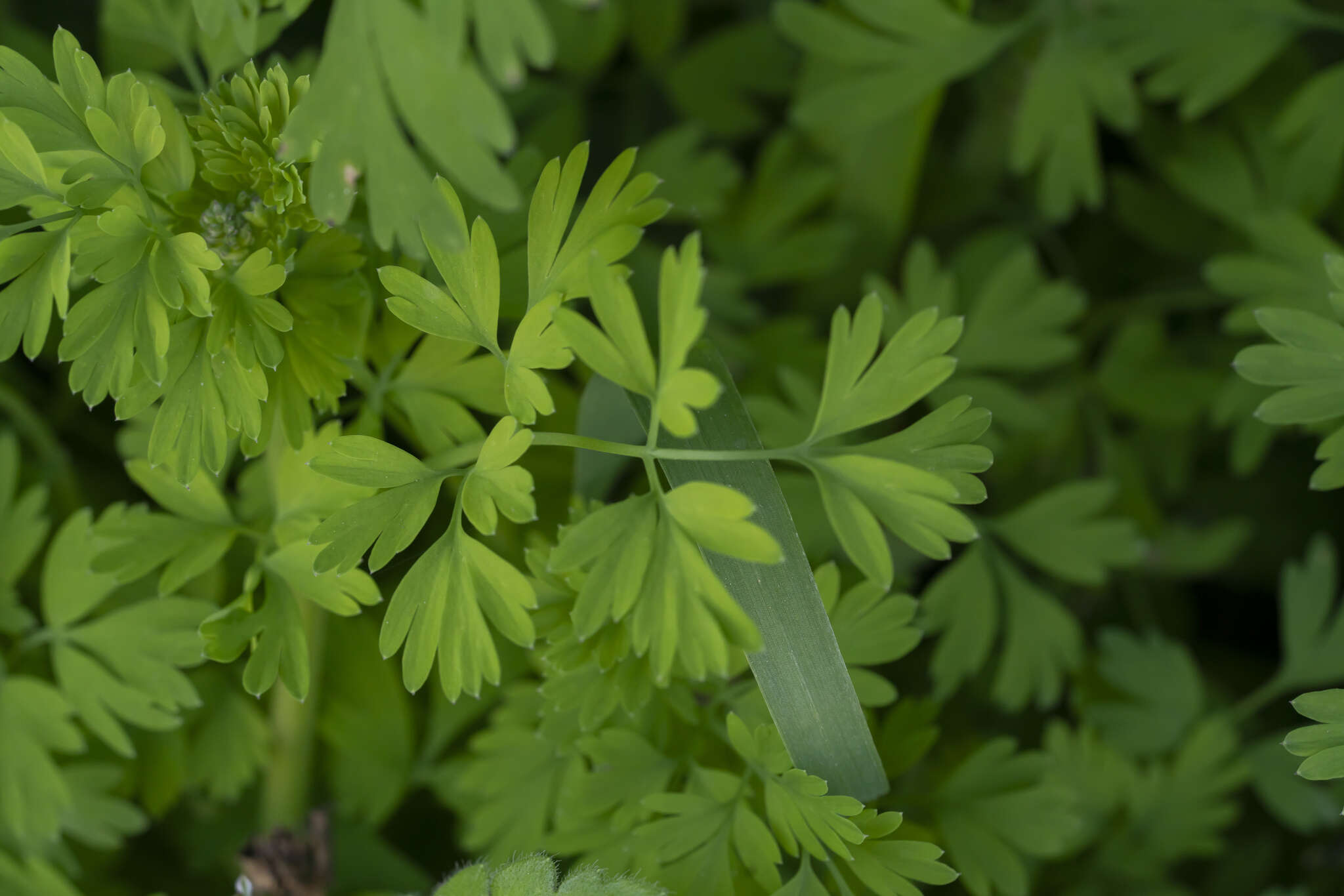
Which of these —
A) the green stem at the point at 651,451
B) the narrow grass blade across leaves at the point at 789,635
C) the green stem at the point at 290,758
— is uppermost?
the green stem at the point at 651,451

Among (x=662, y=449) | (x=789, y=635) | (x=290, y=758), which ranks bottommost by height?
(x=290, y=758)

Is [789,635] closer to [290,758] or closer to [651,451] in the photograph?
[651,451]

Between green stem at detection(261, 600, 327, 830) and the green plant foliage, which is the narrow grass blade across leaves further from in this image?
green stem at detection(261, 600, 327, 830)

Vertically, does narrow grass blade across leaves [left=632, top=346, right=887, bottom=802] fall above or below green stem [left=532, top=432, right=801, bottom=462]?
below

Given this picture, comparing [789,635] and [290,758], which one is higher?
[789,635]

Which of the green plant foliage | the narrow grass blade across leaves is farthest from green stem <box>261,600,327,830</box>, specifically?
the narrow grass blade across leaves

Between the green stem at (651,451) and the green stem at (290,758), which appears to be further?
the green stem at (290,758)

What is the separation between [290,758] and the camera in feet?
3.33

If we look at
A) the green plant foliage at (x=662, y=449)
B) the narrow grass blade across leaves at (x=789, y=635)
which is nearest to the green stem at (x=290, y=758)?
the green plant foliage at (x=662, y=449)

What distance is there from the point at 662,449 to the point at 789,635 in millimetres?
158

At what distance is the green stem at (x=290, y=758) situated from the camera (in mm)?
1005

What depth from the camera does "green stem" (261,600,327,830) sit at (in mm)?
1005

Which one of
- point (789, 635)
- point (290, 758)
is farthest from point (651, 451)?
point (290, 758)

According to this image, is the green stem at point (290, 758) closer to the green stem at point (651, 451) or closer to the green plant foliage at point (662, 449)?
the green plant foliage at point (662, 449)
